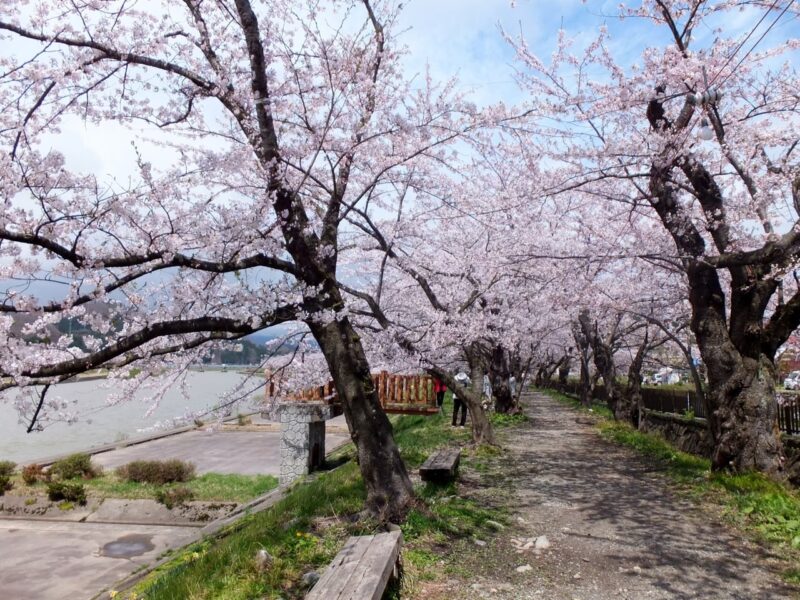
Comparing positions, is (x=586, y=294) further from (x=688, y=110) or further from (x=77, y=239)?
(x=77, y=239)

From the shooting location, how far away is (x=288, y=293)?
645 cm

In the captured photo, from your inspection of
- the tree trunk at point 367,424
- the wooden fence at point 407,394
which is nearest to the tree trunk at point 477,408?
the tree trunk at point 367,424

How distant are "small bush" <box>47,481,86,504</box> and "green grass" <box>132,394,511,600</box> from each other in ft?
20.0

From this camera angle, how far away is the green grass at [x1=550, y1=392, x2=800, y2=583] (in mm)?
5879

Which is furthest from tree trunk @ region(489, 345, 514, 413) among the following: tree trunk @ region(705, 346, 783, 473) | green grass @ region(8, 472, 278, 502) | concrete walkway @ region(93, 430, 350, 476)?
tree trunk @ region(705, 346, 783, 473)

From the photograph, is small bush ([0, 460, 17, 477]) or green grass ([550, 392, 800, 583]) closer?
green grass ([550, 392, 800, 583])

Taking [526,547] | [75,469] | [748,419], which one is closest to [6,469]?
[75,469]

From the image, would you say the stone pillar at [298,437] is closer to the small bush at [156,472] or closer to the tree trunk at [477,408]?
the tree trunk at [477,408]

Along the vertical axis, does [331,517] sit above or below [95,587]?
above

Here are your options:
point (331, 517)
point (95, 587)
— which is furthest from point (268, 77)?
point (95, 587)

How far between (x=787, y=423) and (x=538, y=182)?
7518 millimetres

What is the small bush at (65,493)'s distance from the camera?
12969 millimetres

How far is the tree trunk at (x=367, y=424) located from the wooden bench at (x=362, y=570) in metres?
1.45

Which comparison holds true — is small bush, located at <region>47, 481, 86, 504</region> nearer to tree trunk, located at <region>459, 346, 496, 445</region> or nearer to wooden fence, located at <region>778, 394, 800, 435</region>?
tree trunk, located at <region>459, 346, 496, 445</region>
